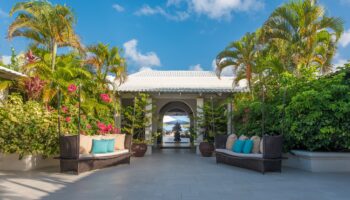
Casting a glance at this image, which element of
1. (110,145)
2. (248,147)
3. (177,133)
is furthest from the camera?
(177,133)

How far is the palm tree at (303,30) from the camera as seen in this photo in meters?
9.55

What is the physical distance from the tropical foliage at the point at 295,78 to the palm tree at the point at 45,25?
6.33 m

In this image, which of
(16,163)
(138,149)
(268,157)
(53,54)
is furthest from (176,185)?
(138,149)

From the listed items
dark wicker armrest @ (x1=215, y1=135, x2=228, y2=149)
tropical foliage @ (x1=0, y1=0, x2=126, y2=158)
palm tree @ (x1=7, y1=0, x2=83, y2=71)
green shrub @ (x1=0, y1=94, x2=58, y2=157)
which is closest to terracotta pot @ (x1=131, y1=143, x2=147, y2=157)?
tropical foliage @ (x1=0, y1=0, x2=126, y2=158)

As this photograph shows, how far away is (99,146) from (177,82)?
28.1ft

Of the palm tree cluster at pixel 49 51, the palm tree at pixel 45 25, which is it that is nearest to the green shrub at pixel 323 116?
the palm tree cluster at pixel 49 51

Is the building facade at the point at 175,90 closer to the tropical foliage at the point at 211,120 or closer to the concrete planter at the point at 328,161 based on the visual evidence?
the tropical foliage at the point at 211,120

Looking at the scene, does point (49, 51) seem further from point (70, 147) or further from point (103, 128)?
point (70, 147)

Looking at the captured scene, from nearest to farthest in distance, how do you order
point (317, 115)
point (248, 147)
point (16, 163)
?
point (317, 115), point (16, 163), point (248, 147)

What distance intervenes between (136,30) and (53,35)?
8.08 meters

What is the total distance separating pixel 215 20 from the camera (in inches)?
703

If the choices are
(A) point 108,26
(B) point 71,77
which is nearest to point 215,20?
(A) point 108,26

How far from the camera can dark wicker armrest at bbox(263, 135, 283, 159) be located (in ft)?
24.0

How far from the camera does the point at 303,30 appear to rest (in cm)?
967
